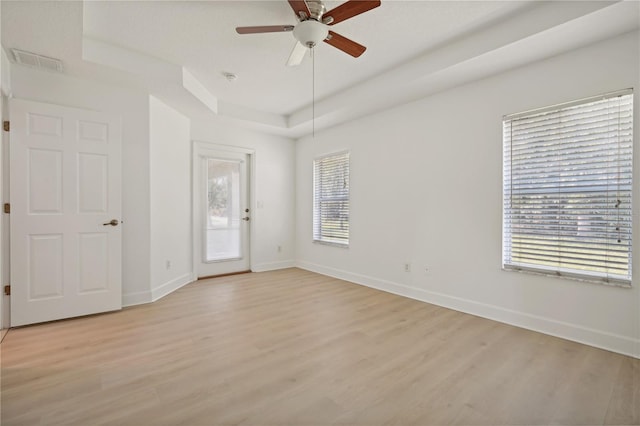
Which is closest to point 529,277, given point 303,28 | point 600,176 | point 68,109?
point 600,176

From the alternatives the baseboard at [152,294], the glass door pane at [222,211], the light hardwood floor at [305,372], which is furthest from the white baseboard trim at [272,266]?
the light hardwood floor at [305,372]

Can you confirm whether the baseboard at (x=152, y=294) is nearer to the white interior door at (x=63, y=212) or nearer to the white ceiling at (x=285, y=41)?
the white interior door at (x=63, y=212)

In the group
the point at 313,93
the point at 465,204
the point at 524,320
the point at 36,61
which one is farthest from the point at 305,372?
the point at 36,61

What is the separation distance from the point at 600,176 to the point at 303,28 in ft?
9.08

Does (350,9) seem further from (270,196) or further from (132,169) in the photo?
(270,196)

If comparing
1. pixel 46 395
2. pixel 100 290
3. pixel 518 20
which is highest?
pixel 518 20

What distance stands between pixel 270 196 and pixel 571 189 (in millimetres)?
4417

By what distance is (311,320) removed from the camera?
124 inches

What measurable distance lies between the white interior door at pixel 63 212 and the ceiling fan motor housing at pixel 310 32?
2.39 metres

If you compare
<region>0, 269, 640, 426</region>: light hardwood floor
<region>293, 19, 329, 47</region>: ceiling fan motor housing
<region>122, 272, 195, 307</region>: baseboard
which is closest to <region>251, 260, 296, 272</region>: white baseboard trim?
<region>122, 272, 195, 307</region>: baseboard

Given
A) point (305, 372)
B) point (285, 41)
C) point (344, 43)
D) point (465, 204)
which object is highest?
point (285, 41)

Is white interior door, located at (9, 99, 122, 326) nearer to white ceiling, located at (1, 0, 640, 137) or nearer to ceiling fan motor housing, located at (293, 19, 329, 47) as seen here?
white ceiling, located at (1, 0, 640, 137)

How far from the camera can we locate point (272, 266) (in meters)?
5.71

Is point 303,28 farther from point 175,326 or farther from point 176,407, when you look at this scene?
point 175,326
